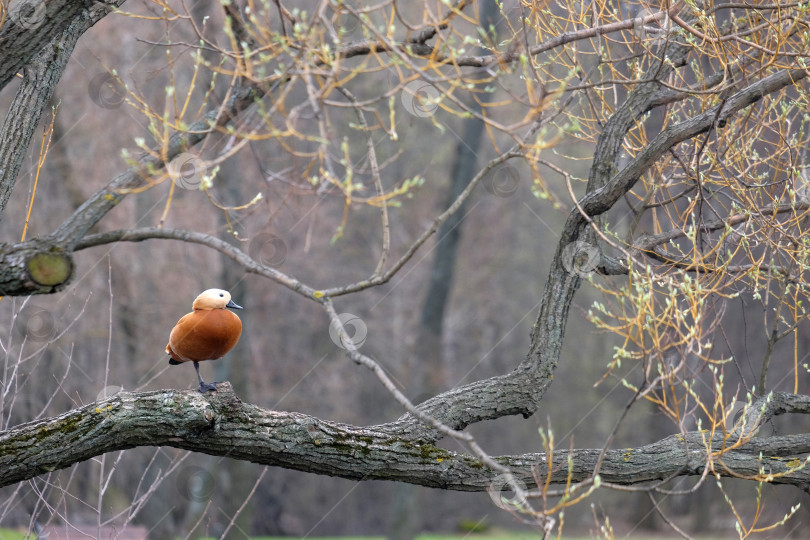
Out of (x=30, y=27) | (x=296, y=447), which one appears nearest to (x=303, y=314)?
(x=296, y=447)

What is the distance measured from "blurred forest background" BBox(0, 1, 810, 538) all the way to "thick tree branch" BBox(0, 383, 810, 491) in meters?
4.19

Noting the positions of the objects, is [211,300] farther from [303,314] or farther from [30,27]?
[303,314]

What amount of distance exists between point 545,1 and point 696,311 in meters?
1.81

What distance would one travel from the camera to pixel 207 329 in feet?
11.8

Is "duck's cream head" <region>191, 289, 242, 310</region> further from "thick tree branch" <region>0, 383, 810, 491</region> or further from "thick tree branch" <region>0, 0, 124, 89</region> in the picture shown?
"thick tree branch" <region>0, 0, 124, 89</region>

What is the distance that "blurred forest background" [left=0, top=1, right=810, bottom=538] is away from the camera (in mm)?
10852

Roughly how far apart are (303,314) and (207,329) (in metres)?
12.2

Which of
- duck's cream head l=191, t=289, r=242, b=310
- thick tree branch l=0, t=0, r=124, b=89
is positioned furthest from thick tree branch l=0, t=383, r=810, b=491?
thick tree branch l=0, t=0, r=124, b=89

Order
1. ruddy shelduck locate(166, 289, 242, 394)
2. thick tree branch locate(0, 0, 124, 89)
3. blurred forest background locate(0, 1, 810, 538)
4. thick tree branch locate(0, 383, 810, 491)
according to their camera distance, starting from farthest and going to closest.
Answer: blurred forest background locate(0, 1, 810, 538), ruddy shelduck locate(166, 289, 242, 394), thick tree branch locate(0, 383, 810, 491), thick tree branch locate(0, 0, 124, 89)

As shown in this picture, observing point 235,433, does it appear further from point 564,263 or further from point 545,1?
point 545,1

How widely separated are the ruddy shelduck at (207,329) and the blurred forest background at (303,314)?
15.1ft

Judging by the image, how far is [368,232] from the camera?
1689cm

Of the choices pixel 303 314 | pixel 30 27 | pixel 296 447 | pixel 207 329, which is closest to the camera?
pixel 30 27

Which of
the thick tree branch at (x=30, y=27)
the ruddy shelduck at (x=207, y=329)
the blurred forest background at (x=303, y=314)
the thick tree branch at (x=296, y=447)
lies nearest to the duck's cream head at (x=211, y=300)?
the ruddy shelduck at (x=207, y=329)
